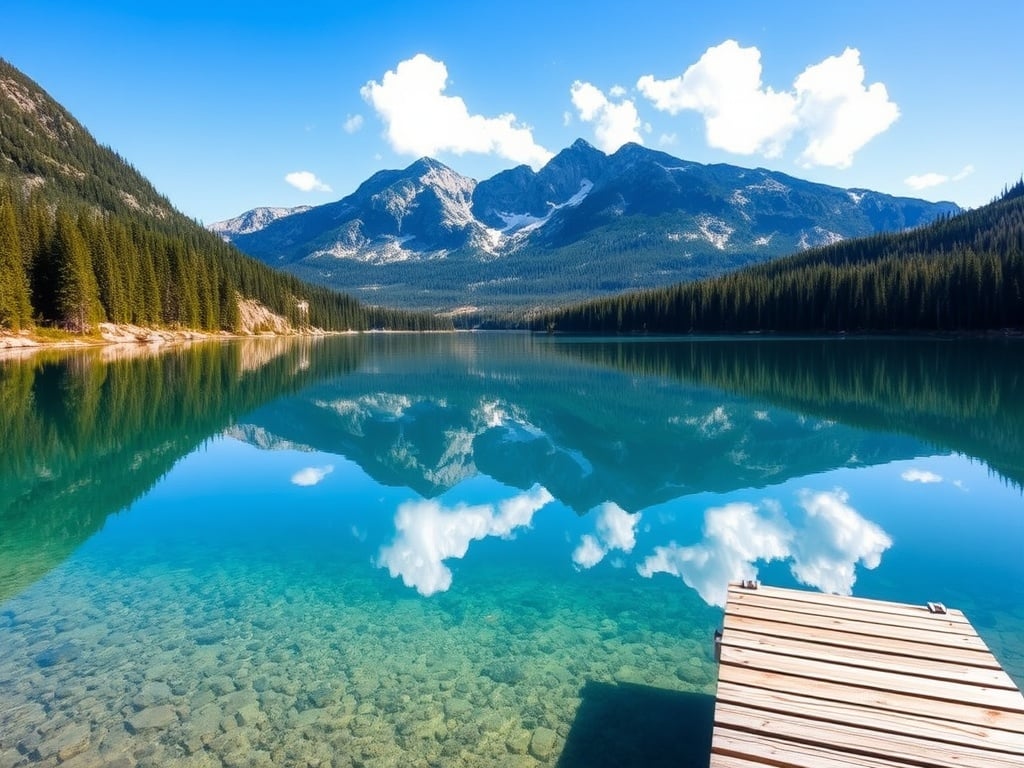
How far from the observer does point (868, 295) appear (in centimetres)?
10638

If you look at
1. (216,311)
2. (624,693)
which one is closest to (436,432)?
(624,693)

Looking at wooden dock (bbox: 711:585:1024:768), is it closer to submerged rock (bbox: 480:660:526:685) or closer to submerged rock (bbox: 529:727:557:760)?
submerged rock (bbox: 529:727:557:760)

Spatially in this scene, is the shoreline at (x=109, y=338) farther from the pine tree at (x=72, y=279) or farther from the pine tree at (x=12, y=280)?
the pine tree at (x=72, y=279)

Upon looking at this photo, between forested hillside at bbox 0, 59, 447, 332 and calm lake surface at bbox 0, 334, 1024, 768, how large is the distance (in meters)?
51.7

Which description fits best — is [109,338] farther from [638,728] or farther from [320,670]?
[638,728]

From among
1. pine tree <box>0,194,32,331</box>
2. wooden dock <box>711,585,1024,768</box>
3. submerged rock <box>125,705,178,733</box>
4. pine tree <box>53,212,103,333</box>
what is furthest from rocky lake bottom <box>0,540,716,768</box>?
pine tree <box>53,212,103,333</box>

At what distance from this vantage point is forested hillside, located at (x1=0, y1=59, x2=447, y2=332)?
2692 inches

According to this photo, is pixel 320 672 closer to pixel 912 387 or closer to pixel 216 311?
pixel 912 387

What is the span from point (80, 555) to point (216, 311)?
108 metres

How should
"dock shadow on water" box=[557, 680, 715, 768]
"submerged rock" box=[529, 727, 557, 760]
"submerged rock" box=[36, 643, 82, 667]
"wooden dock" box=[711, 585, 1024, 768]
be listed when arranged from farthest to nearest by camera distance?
"submerged rock" box=[36, 643, 82, 667] < "submerged rock" box=[529, 727, 557, 760] < "dock shadow on water" box=[557, 680, 715, 768] < "wooden dock" box=[711, 585, 1024, 768]

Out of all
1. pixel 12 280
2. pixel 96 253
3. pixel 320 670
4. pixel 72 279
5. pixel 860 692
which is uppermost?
pixel 96 253

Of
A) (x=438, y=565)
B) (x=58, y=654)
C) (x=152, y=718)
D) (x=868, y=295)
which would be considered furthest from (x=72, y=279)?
(x=868, y=295)

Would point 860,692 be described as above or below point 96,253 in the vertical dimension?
below

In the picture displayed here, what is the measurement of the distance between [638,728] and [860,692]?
2.62 metres
